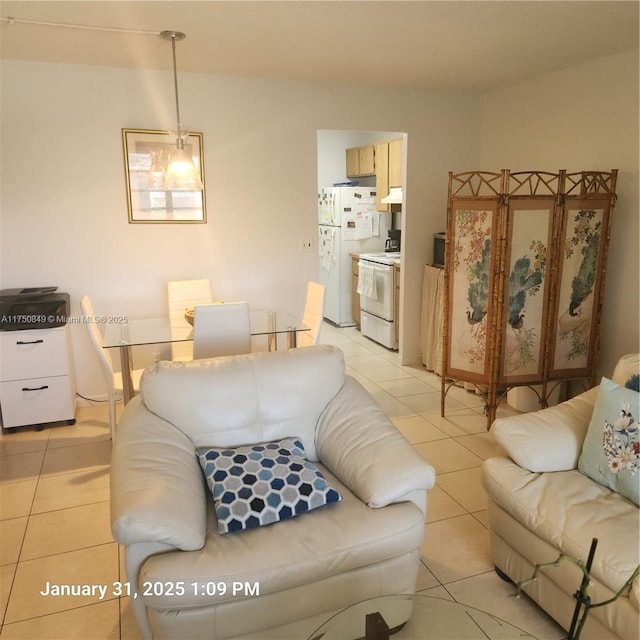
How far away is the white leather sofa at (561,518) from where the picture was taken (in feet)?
5.62

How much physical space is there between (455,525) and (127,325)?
2.32 metres

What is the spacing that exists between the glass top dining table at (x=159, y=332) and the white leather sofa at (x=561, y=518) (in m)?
1.66

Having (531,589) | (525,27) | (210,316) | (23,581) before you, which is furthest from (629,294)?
(23,581)

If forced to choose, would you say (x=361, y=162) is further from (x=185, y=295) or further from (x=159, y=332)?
(x=159, y=332)

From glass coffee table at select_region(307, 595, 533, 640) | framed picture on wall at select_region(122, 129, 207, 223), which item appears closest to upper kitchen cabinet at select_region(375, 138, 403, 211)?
framed picture on wall at select_region(122, 129, 207, 223)

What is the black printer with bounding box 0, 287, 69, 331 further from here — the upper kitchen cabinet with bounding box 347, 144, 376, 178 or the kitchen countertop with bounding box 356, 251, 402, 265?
the upper kitchen cabinet with bounding box 347, 144, 376, 178

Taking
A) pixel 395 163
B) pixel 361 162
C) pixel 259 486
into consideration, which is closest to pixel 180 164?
pixel 259 486

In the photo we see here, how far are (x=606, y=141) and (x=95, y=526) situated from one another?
379 centimetres

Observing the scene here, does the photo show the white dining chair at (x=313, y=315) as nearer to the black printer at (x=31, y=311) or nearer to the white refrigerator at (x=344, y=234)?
the black printer at (x=31, y=311)

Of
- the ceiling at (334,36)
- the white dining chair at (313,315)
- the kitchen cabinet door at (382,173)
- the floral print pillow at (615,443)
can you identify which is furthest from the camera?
the kitchen cabinet door at (382,173)

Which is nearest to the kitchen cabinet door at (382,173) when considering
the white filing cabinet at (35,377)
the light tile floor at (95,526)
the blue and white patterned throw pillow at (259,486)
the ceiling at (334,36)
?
the ceiling at (334,36)

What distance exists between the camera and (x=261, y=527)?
185 cm

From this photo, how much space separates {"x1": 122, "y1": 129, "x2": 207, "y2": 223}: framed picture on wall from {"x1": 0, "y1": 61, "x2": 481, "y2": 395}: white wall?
62 mm

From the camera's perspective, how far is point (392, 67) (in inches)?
148
